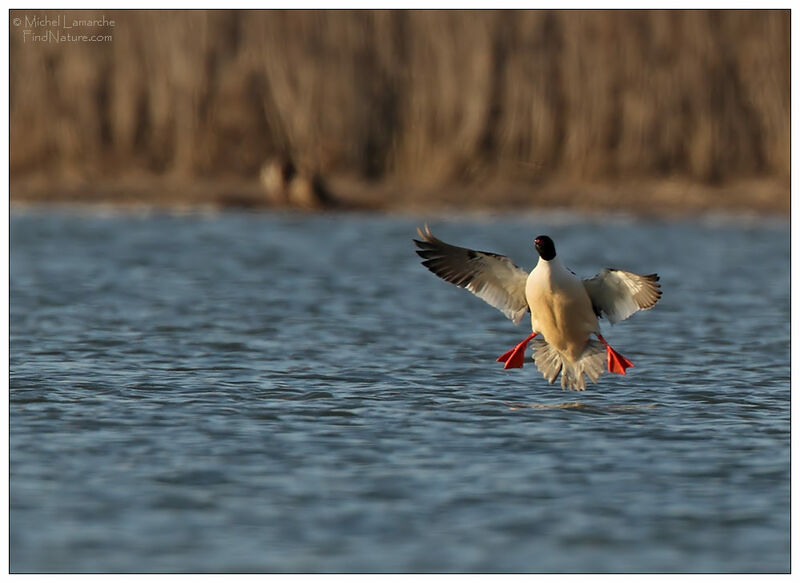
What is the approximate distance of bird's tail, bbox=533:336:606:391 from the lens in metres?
10.3

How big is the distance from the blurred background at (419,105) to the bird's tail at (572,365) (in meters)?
13.1

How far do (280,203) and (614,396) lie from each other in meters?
15.5

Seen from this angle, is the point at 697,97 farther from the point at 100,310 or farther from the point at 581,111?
the point at 100,310

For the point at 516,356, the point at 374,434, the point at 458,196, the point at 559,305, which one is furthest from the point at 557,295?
the point at 458,196

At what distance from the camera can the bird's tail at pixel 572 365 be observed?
1027cm

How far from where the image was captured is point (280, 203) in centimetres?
2522

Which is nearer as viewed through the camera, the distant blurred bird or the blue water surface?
→ the blue water surface

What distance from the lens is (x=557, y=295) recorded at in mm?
10070

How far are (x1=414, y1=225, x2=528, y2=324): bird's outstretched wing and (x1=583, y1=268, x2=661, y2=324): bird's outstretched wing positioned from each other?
0.44 metres

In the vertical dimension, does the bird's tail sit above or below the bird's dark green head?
below

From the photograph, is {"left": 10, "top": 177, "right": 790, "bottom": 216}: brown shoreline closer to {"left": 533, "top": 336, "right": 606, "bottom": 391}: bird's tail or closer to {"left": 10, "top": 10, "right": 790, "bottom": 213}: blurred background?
{"left": 10, "top": 10, "right": 790, "bottom": 213}: blurred background

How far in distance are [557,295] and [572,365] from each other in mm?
517

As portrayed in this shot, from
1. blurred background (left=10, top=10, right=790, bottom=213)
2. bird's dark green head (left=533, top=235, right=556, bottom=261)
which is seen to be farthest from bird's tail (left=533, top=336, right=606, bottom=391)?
blurred background (left=10, top=10, right=790, bottom=213)

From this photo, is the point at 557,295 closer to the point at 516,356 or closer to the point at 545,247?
the point at 545,247
